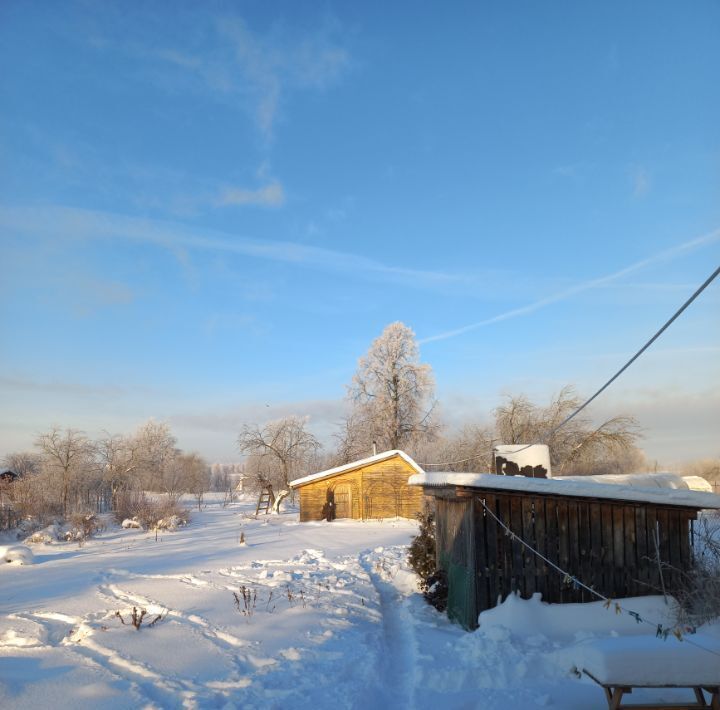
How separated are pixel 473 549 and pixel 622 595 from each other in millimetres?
2343

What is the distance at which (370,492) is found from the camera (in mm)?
28922

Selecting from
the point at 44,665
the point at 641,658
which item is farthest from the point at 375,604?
the point at 641,658

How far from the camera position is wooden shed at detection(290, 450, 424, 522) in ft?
94.4

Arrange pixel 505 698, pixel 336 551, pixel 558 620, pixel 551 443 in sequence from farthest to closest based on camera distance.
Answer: pixel 551 443 < pixel 336 551 < pixel 558 620 < pixel 505 698

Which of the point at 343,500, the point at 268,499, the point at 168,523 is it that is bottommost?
the point at 268,499

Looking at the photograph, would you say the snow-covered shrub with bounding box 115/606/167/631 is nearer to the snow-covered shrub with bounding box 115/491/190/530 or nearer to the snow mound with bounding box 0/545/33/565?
the snow mound with bounding box 0/545/33/565

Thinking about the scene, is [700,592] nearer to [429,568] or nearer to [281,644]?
[429,568]

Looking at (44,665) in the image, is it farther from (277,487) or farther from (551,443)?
(277,487)

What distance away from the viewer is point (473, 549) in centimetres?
838

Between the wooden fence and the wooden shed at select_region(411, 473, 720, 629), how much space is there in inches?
→ 0.6

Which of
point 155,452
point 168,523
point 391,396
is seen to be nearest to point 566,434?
point 391,396

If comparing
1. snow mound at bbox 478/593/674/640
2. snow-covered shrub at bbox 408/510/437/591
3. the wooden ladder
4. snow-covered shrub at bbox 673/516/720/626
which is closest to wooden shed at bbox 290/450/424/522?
the wooden ladder

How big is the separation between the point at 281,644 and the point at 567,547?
4.30 metres

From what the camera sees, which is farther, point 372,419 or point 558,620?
point 372,419
